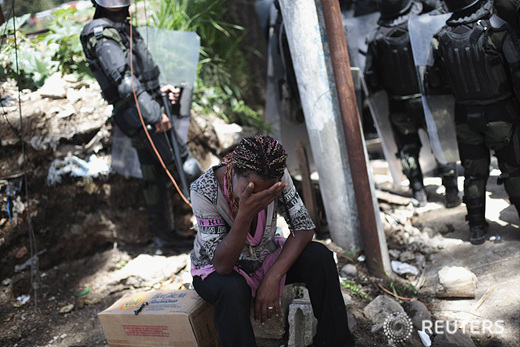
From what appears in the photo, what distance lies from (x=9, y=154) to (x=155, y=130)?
1.49 meters

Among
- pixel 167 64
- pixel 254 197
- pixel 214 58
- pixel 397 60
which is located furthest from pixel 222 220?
pixel 214 58

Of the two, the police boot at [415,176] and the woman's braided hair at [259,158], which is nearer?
the woman's braided hair at [259,158]

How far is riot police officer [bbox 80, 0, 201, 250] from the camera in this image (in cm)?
354

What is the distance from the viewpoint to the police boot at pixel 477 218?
11.7ft

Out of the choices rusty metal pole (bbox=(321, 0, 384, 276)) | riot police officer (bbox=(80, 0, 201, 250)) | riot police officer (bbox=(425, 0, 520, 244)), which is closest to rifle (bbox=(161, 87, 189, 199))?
riot police officer (bbox=(80, 0, 201, 250))

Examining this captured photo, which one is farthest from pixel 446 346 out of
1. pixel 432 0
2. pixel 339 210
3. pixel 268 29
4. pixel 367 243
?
pixel 268 29

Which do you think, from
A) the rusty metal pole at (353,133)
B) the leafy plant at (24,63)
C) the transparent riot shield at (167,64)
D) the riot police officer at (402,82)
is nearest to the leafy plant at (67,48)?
the leafy plant at (24,63)

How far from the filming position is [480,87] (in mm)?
3307

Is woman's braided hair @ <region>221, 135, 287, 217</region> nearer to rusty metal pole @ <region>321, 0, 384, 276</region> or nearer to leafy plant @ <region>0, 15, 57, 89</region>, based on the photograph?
rusty metal pole @ <region>321, 0, 384, 276</region>

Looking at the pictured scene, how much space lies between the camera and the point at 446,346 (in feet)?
8.37

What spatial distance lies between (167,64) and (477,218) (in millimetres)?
3108

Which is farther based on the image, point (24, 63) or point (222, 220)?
point (24, 63)

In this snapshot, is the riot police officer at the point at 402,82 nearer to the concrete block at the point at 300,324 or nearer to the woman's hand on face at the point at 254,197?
the concrete block at the point at 300,324

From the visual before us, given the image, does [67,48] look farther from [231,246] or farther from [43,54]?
[231,246]
